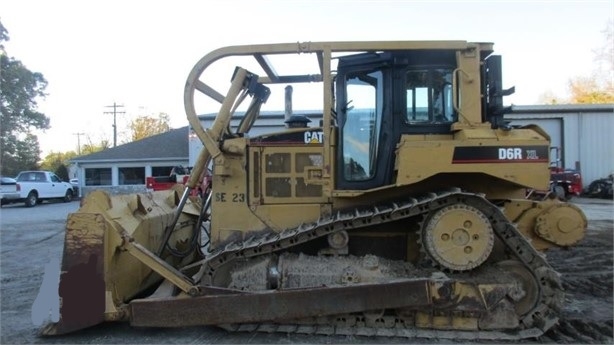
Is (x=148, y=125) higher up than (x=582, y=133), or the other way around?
(x=148, y=125)

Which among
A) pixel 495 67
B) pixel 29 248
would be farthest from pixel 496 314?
pixel 29 248

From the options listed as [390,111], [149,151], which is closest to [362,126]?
[390,111]

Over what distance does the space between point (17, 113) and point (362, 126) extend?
40.0 meters

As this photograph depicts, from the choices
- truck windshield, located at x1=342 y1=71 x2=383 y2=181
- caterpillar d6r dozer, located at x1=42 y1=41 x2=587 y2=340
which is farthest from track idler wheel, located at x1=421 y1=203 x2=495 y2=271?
truck windshield, located at x1=342 y1=71 x2=383 y2=181

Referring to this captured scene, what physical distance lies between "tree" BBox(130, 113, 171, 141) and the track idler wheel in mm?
61238

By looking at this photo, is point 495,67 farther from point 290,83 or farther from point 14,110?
point 14,110

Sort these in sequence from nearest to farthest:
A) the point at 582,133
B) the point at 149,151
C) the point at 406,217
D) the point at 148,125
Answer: the point at 406,217 < the point at 582,133 < the point at 149,151 < the point at 148,125

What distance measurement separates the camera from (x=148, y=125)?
6406 cm

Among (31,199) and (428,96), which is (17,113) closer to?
(31,199)

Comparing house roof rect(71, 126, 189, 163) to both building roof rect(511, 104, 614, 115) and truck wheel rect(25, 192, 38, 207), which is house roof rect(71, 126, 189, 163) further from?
building roof rect(511, 104, 614, 115)

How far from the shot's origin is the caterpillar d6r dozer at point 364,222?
442 centimetres

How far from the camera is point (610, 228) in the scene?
1223cm

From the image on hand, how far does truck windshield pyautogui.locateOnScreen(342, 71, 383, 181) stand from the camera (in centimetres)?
491

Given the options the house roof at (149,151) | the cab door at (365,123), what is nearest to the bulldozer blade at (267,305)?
the cab door at (365,123)
